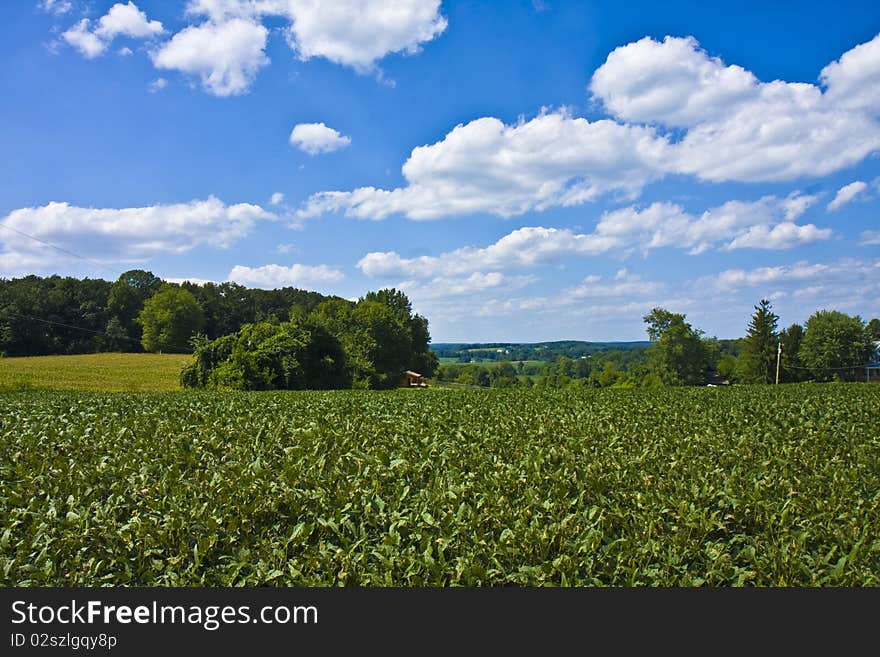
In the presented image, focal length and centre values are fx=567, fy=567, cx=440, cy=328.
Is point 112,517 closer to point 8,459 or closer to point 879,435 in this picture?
point 8,459

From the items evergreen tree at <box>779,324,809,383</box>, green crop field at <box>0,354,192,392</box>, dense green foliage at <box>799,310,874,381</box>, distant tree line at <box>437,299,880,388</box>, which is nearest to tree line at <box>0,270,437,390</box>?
green crop field at <box>0,354,192,392</box>

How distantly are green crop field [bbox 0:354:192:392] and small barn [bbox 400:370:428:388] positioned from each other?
2931cm

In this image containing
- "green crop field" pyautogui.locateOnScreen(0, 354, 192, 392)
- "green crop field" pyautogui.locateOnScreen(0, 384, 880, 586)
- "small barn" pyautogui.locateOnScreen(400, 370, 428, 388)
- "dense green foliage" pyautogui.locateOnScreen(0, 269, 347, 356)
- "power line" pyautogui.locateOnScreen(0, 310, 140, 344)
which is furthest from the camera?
"small barn" pyautogui.locateOnScreen(400, 370, 428, 388)

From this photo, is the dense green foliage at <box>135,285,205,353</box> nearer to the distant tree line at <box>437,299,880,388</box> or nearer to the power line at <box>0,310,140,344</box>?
the power line at <box>0,310,140,344</box>

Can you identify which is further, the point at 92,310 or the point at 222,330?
the point at 222,330

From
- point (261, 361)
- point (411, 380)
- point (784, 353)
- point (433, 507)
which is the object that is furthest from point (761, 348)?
point (433, 507)

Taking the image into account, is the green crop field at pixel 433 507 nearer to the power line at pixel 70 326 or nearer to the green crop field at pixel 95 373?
the green crop field at pixel 95 373

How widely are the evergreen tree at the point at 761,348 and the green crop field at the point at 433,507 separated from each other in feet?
217

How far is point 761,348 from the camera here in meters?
69.8

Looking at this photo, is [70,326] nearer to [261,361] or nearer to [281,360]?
[261,361]

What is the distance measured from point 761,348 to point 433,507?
75.3 m

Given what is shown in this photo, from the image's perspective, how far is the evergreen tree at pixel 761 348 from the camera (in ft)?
227

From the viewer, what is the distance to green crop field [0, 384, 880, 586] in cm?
462

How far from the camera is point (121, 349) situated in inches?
3022
